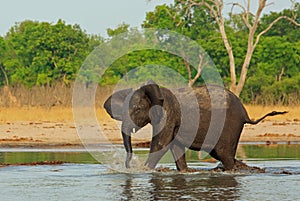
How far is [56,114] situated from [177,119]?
19.2 metres

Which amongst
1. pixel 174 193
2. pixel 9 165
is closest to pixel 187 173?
pixel 174 193

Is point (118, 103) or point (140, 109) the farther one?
point (118, 103)

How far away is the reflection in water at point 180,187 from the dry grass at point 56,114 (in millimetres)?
17061

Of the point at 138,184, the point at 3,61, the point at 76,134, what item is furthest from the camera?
the point at 3,61

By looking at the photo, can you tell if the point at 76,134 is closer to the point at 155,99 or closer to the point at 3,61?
the point at 155,99

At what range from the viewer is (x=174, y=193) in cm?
1067

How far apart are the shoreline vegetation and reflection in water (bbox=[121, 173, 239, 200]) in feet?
27.1

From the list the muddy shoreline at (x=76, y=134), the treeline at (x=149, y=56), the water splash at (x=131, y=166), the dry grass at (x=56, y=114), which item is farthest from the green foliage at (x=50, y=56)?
the water splash at (x=131, y=166)

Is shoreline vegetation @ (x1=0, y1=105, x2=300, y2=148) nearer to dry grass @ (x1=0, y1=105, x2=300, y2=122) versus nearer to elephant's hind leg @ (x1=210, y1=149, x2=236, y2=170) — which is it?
dry grass @ (x1=0, y1=105, x2=300, y2=122)

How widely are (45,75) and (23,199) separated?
115 ft

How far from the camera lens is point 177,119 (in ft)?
41.1

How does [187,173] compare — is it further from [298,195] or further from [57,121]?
[57,121]

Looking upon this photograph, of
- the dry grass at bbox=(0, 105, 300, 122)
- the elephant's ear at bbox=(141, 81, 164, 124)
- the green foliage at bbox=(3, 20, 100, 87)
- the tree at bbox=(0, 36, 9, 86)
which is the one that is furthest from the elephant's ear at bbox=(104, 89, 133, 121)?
the tree at bbox=(0, 36, 9, 86)

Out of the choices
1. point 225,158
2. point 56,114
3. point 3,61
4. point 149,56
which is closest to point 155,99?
point 225,158
